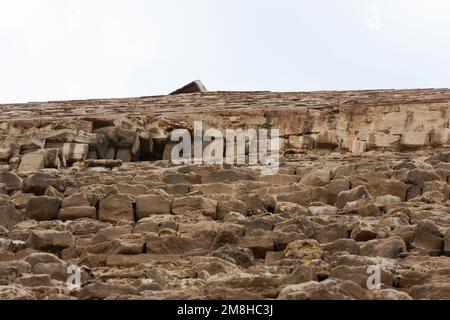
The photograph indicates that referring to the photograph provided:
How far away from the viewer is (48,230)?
8492 millimetres

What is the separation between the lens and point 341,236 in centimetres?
805

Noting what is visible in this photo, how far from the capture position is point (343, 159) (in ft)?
39.2

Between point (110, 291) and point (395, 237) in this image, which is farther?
point (395, 237)

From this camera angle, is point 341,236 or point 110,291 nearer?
point 110,291

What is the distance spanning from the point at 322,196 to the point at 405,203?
2.29 ft

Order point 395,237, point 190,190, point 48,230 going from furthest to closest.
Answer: point 190,190
point 48,230
point 395,237

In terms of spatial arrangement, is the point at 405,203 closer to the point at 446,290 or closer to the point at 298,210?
the point at 298,210

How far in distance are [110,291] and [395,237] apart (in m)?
1.93

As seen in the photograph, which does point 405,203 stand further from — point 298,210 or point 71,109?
point 71,109
